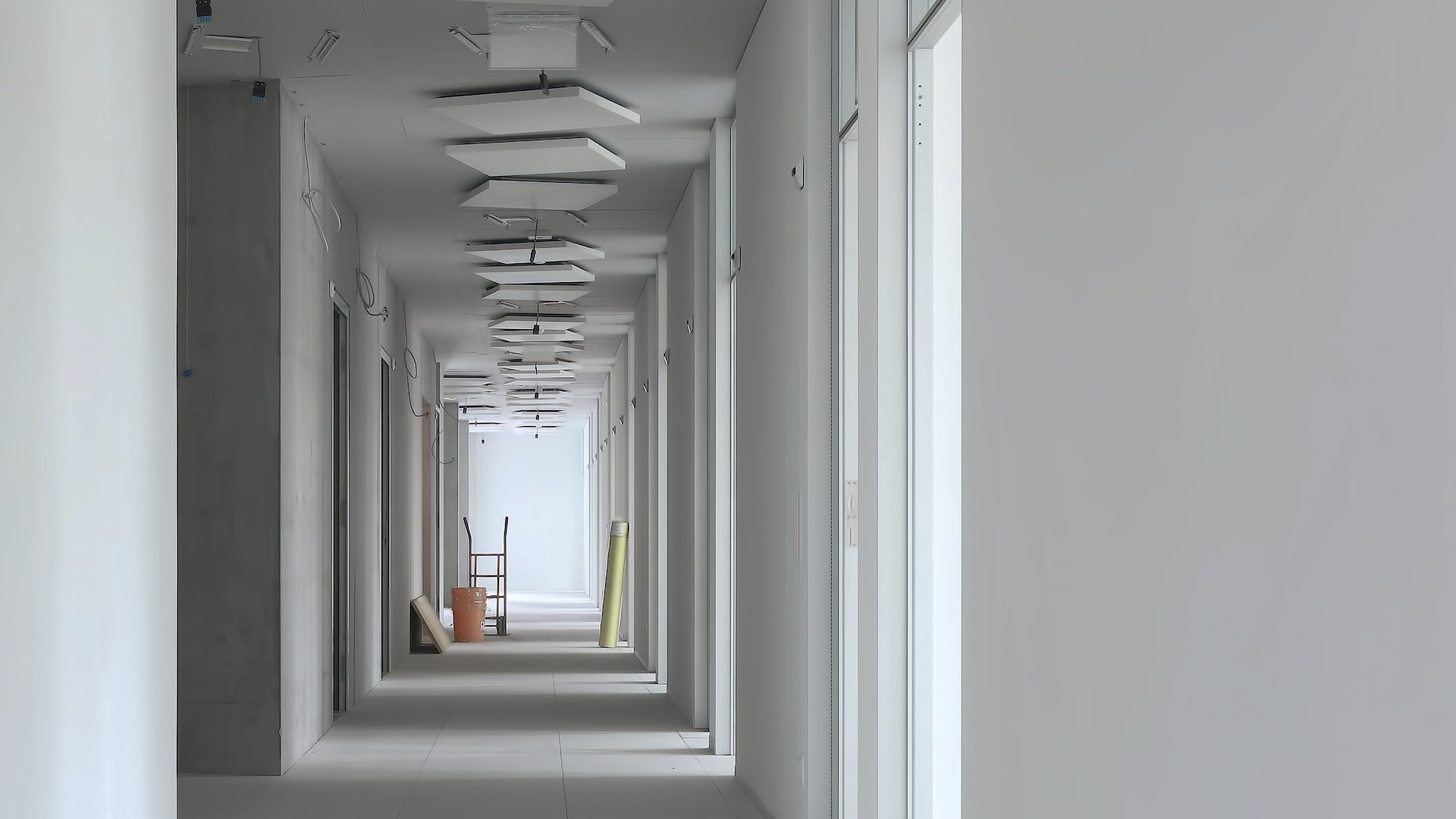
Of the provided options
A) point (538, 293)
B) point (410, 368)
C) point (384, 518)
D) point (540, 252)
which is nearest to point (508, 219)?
point (540, 252)

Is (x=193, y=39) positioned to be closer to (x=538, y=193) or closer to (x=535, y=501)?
(x=538, y=193)

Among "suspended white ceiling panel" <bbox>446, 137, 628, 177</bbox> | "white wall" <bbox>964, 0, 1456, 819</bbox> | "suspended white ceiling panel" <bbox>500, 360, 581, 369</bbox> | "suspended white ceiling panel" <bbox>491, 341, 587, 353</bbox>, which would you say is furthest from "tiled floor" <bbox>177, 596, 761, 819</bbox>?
"suspended white ceiling panel" <bbox>500, 360, 581, 369</bbox>

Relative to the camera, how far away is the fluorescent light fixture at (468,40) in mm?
5836

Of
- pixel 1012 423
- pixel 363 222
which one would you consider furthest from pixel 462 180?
pixel 1012 423

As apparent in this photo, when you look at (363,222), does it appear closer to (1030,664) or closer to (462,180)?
(462,180)

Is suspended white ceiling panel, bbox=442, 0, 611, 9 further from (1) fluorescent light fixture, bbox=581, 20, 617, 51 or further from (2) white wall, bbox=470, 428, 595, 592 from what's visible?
(2) white wall, bbox=470, 428, 595, 592

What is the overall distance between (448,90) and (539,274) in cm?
388

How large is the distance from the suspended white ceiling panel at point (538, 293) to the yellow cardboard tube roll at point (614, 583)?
2.98m

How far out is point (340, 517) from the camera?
29.7 ft

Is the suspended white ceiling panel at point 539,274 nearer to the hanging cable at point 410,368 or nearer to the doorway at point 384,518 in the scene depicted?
the doorway at point 384,518

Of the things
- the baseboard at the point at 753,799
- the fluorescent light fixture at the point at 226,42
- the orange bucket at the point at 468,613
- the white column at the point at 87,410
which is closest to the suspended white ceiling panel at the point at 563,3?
the fluorescent light fixture at the point at 226,42

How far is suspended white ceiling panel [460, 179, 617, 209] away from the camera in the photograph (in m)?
8.16

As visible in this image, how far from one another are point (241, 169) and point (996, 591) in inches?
215

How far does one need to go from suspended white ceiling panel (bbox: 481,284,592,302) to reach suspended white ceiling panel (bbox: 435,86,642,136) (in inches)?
181
